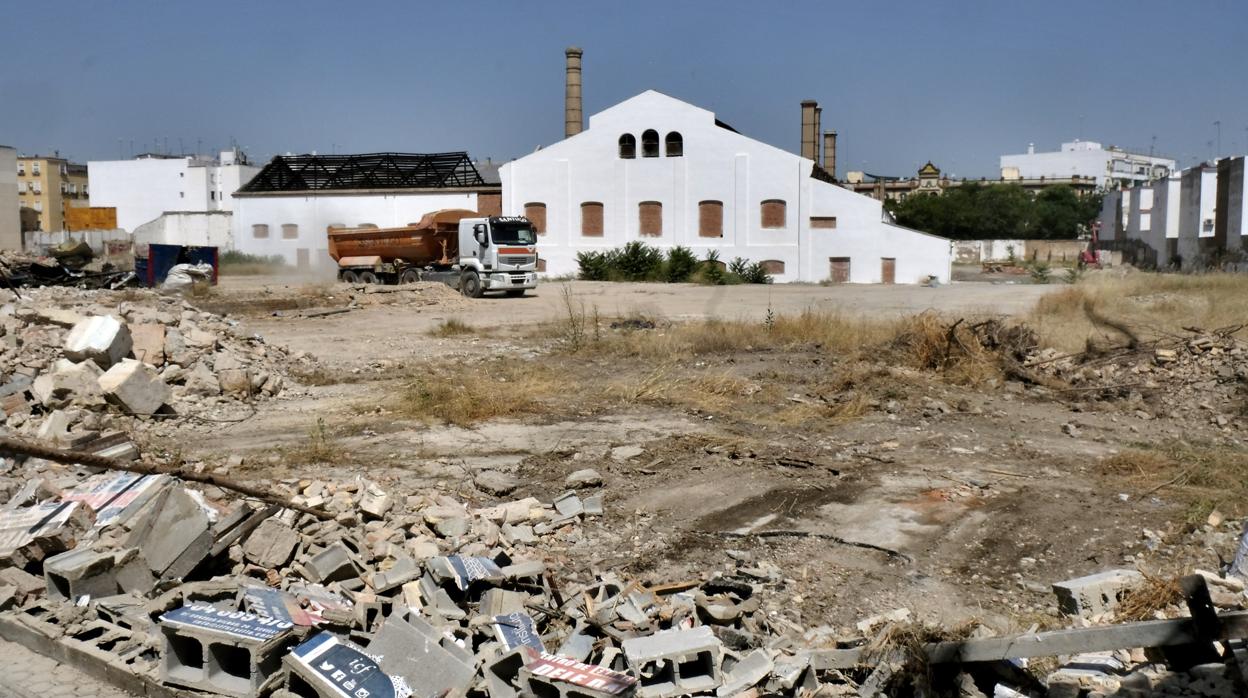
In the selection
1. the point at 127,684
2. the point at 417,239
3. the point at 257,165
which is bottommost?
the point at 127,684

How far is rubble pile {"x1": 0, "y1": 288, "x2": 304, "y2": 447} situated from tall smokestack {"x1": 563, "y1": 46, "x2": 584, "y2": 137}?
36.9 m

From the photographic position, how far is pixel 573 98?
52062 millimetres

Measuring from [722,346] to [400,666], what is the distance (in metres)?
13.1

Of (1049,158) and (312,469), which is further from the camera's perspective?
(1049,158)

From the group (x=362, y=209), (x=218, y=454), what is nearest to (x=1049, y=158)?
(x=362, y=209)

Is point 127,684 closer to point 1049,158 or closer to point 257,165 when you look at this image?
point 257,165

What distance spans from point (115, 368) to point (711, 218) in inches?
1413

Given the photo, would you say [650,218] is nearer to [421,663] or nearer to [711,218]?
[711,218]

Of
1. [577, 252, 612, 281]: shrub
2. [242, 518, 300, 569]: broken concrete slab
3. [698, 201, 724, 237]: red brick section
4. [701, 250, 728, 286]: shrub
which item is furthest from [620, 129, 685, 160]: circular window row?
[242, 518, 300, 569]: broken concrete slab

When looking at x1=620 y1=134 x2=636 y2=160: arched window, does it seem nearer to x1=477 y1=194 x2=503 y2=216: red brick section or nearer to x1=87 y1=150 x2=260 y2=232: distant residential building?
x1=477 y1=194 x2=503 y2=216: red brick section

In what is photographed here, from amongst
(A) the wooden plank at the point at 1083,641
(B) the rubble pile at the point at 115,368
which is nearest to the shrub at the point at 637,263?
(B) the rubble pile at the point at 115,368

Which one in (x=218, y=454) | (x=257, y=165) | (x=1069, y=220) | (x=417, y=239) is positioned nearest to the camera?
(x=218, y=454)

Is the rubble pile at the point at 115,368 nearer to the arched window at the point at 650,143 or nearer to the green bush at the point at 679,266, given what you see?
the green bush at the point at 679,266

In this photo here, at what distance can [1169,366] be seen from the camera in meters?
14.7
